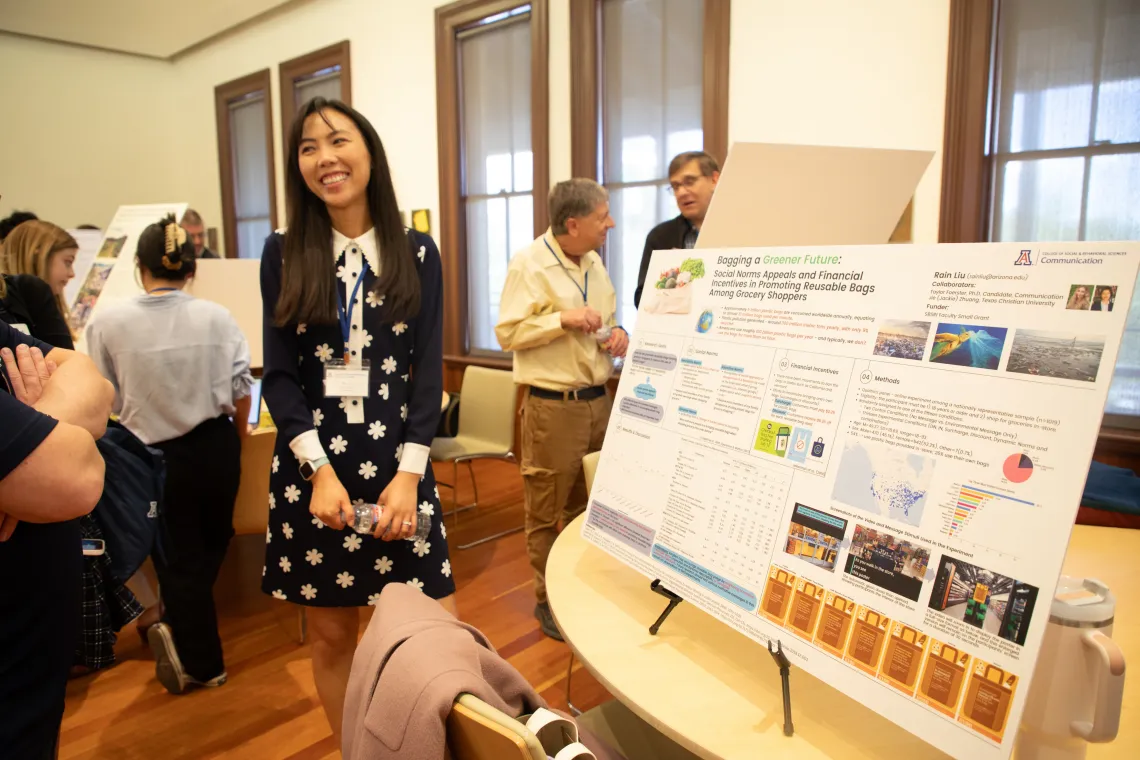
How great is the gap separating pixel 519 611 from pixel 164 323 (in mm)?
1700

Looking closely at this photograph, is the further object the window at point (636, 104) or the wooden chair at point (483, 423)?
A: the window at point (636, 104)

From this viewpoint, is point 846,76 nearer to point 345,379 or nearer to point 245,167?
point 345,379

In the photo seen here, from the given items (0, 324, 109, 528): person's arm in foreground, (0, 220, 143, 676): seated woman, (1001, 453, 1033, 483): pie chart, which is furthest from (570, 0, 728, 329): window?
(0, 324, 109, 528): person's arm in foreground

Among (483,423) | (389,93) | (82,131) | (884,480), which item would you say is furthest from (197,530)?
(82,131)

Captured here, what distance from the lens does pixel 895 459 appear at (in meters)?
0.85

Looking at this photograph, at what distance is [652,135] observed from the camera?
13.9 feet

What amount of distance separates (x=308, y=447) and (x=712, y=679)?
3.01ft

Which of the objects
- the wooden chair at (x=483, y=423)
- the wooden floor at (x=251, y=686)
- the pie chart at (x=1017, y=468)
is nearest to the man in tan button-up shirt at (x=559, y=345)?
the wooden floor at (x=251, y=686)

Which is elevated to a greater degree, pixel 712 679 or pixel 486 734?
pixel 486 734

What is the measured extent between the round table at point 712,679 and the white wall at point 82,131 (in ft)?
27.8

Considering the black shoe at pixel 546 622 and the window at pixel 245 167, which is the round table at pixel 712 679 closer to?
the black shoe at pixel 546 622

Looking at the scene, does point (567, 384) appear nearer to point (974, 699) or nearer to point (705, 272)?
point (705, 272)

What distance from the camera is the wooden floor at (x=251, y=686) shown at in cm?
206

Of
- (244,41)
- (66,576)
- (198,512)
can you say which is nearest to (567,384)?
(198,512)
